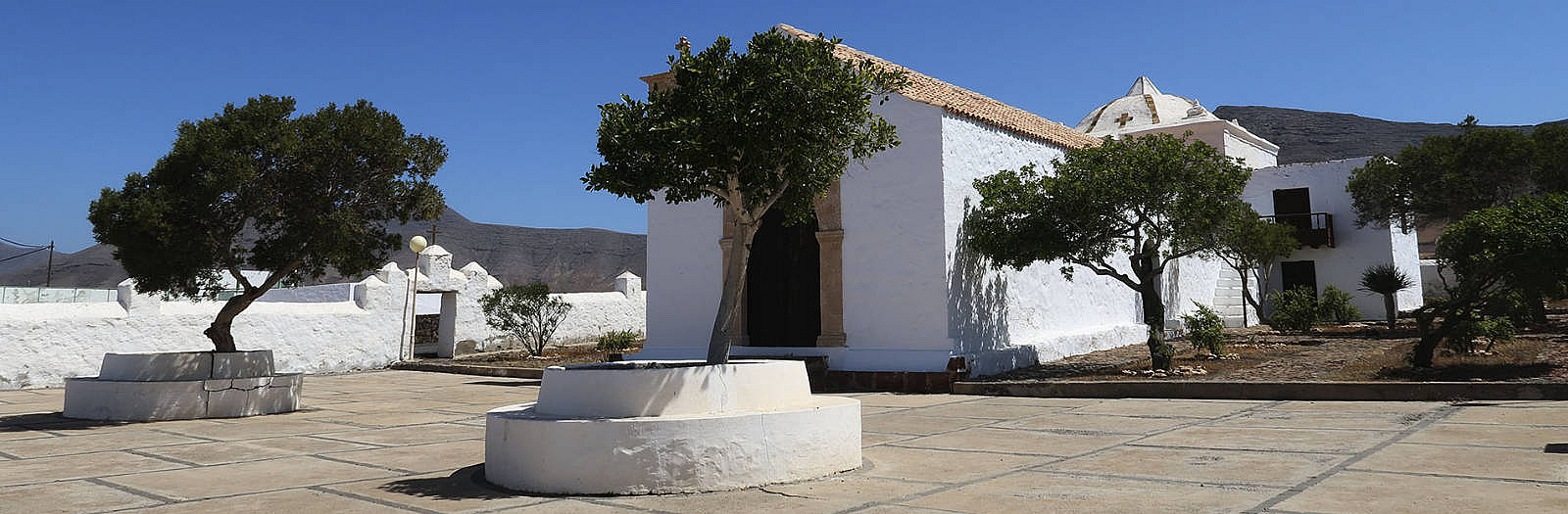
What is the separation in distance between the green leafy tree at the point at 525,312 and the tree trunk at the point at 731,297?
13.1 m

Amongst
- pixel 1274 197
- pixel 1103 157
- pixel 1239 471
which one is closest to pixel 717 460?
pixel 1239 471

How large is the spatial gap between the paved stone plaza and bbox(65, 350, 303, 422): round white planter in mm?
306

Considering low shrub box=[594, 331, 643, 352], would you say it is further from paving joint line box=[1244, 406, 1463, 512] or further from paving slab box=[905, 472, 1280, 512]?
paving slab box=[905, 472, 1280, 512]

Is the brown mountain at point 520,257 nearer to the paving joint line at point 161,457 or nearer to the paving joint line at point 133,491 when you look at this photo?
the paving joint line at point 161,457

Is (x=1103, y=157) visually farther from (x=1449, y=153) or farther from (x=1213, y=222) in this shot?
(x=1449, y=153)

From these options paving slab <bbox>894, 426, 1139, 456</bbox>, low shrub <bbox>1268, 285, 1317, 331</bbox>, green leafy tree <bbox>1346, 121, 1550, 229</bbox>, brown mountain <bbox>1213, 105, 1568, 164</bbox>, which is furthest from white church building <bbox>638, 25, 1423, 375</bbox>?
brown mountain <bbox>1213, 105, 1568, 164</bbox>

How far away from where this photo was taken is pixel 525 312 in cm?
1809

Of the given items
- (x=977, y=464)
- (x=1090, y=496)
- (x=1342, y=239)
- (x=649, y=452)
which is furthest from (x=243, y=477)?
(x=1342, y=239)

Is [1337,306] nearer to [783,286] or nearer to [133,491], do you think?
[783,286]

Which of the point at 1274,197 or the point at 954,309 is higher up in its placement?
the point at 1274,197

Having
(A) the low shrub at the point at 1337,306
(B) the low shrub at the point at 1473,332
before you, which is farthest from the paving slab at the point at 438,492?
(A) the low shrub at the point at 1337,306

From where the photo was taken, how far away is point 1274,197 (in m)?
23.4

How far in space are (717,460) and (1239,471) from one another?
8.83ft

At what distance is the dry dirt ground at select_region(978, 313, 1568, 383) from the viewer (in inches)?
365
